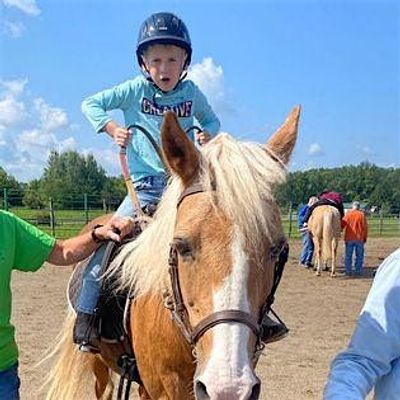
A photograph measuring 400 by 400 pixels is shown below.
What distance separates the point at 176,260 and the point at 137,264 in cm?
59

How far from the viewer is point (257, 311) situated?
208cm

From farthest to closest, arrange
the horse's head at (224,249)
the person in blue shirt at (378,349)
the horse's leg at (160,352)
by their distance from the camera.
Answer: the horse's leg at (160,352) < the horse's head at (224,249) < the person in blue shirt at (378,349)

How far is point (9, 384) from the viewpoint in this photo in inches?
107

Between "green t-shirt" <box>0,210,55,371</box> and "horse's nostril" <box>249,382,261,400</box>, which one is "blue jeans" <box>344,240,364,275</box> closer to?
"green t-shirt" <box>0,210,55,371</box>

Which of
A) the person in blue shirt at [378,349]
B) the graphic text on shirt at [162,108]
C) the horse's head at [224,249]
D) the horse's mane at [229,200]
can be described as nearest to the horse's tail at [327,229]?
the graphic text on shirt at [162,108]

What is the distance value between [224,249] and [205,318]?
25 centimetres

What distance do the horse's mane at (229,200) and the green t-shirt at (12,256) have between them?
0.48 meters

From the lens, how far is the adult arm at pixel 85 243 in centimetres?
300

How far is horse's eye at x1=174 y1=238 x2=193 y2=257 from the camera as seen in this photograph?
2.15m

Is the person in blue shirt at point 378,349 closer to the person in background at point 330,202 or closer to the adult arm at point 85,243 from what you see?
the adult arm at point 85,243

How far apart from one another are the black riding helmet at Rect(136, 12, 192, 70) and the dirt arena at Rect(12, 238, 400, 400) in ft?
10.9

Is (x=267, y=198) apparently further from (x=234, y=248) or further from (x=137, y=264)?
(x=137, y=264)

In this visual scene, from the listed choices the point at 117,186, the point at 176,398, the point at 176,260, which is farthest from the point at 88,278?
the point at 117,186

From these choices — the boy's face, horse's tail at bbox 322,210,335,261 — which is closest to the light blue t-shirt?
the boy's face
